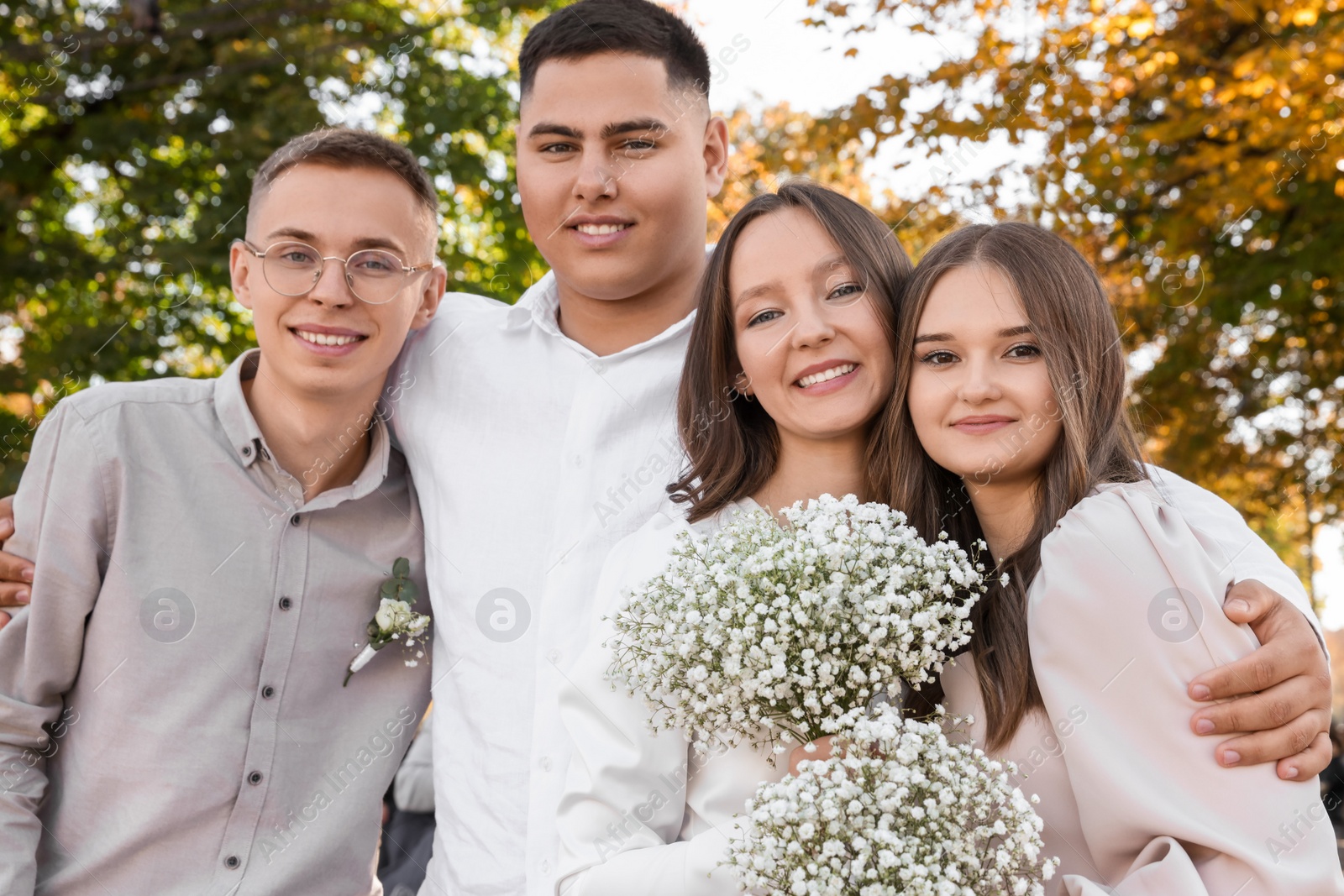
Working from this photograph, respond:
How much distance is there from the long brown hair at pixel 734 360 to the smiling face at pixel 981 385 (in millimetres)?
210

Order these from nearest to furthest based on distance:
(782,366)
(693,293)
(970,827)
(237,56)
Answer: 1. (970,827)
2. (782,366)
3. (693,293)
4. (237,56)

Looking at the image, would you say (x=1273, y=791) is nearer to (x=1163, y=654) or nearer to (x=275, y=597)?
(x=1163, y=654)

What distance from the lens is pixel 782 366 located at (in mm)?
3160

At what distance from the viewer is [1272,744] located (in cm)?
252

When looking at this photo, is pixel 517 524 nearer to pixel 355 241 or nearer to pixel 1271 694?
pixel 355 241

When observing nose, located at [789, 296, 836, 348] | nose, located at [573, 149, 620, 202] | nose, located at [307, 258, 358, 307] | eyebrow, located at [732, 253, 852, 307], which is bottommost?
nose, located at [789, 296, 836, 348]

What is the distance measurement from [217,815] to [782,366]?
2301 millimetres

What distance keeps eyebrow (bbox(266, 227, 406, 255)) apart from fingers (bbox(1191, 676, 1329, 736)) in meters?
2.90

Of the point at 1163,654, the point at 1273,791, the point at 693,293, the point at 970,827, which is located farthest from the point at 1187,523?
the point at 693,293

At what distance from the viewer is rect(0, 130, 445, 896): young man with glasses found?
11.4 ft

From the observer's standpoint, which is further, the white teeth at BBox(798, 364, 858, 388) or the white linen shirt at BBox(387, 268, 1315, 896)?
the white linen shirt at BBox(387, 268, 1315, 896)

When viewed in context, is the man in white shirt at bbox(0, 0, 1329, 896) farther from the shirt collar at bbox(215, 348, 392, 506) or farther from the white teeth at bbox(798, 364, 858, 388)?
the white teeth at bbox(798, 364, 858, 388)

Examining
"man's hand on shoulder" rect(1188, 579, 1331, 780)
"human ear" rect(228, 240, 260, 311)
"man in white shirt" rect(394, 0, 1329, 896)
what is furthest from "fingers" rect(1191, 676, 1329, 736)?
"human ear" rect(228, 240, 260, 311)

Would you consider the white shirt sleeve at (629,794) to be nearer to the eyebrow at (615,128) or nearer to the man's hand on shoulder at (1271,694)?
the man's hand on shoulder at (1271,694)
